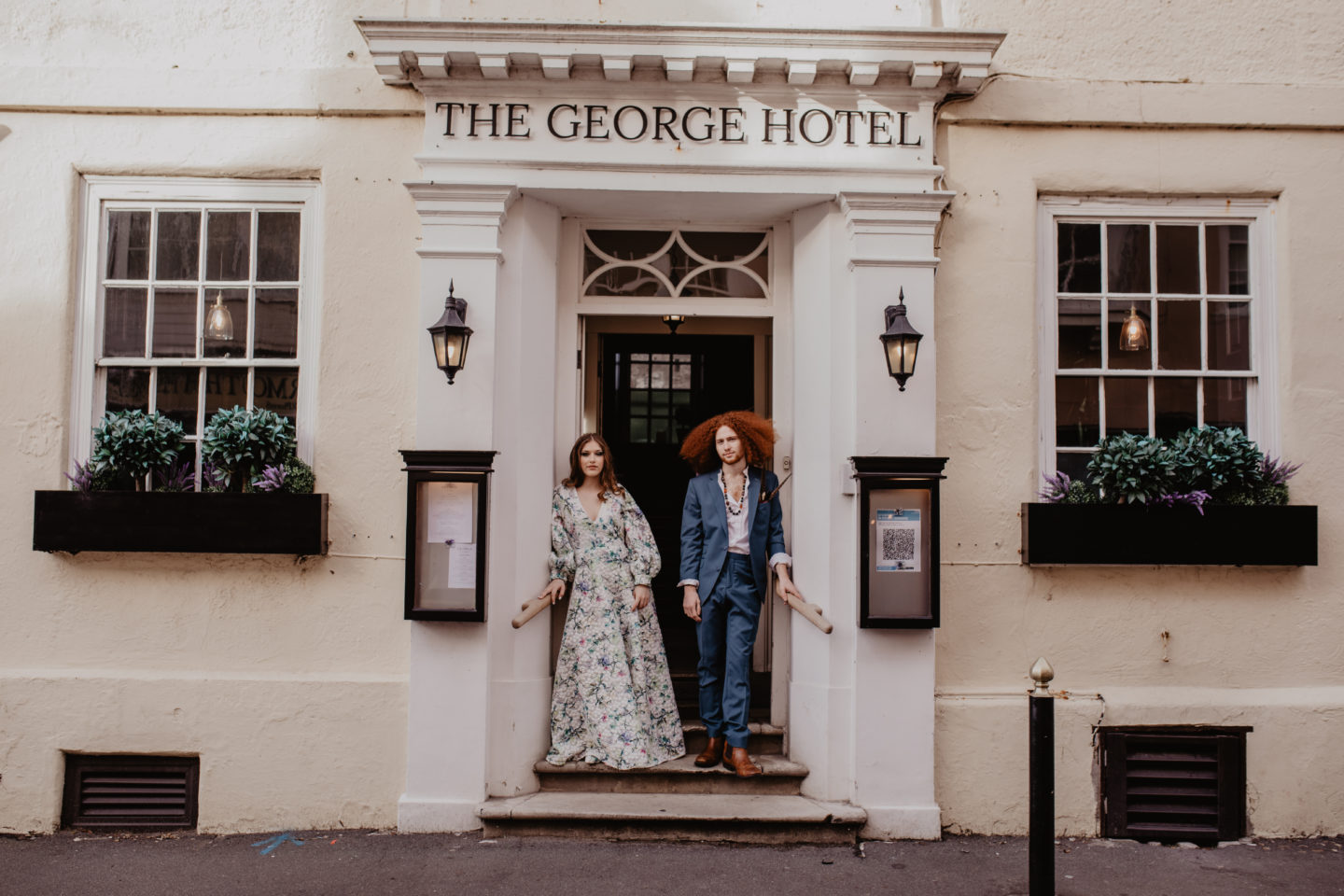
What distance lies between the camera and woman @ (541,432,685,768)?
539 cm

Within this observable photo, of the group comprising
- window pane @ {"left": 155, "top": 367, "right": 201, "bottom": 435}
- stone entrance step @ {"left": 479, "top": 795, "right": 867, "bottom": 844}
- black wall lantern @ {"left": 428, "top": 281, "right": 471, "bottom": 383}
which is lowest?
stone entrance step @ {"left": 479, "top": 795, "right": 867, "bottom": 844}

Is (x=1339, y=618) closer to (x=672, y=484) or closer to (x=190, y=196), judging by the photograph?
(x=672, y=484)

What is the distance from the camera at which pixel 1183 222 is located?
5602mm

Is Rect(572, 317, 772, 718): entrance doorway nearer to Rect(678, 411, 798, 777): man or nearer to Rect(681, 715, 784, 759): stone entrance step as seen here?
Rect(681, 715, 784, 759): stone entrance step

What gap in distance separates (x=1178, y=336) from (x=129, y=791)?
661cm

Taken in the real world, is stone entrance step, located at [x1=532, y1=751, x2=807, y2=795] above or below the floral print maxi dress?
below

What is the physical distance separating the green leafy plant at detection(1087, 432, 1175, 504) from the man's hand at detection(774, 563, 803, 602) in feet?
5.95

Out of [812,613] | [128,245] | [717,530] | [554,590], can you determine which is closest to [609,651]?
[554,590]

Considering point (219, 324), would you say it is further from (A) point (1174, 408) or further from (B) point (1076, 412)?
(A) point (1174, 408)

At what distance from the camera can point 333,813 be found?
5.23 metres

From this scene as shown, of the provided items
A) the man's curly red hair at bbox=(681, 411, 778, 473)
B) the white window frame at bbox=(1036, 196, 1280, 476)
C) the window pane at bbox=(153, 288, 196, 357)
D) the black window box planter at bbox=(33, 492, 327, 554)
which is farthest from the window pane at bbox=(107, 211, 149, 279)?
the white window frame at bbox=(1036, 196, 1280, 476)

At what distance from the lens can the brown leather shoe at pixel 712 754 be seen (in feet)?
17.6

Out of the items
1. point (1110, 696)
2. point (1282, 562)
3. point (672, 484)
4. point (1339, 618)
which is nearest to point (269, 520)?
point (672, 484)

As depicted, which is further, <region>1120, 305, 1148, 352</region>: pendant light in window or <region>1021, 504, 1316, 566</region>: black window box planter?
<region>1120, 305, 1148, 352</region>: pendant light in window
